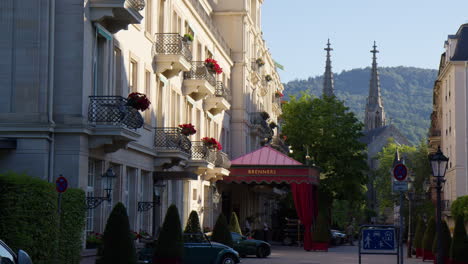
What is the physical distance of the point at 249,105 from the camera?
188 ft

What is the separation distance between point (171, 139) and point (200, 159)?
18.3 ft

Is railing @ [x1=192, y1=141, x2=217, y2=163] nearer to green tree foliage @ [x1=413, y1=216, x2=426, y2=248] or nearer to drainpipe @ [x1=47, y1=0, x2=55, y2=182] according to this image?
green tree foliage @ [x1=413, y1=216, x2=426, y2=248]

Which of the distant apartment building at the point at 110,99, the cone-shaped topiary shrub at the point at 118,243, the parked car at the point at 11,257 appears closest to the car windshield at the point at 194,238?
Result: the distant apartment building at the point at 110,99

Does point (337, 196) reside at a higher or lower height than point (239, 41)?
lower

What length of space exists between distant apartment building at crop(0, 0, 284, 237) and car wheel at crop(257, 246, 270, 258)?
12.0 ft

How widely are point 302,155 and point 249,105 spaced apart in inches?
339

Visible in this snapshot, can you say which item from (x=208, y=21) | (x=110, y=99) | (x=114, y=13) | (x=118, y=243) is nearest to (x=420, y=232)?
(x=208, y=21)

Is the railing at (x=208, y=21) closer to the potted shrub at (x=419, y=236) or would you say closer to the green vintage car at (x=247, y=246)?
the green vintage car at (x=247, y=246)

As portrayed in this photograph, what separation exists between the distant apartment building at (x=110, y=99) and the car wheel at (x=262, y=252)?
367 centimetres

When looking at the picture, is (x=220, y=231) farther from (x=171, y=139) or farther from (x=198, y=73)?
(x=198, y=73)

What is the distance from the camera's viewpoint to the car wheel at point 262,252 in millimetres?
37500

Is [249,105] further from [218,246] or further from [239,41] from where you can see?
[218,246]

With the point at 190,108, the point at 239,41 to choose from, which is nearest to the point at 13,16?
the point at 190,108

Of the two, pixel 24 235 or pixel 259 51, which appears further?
pixel 259 51
